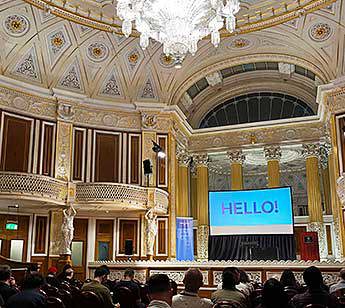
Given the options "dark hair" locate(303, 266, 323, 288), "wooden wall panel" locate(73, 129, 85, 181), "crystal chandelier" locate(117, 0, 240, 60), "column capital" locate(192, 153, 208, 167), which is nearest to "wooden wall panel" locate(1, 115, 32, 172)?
"wooden wall panel" locate(73, 129, 85, 181)

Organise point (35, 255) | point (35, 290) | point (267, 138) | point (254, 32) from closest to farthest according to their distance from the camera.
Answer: point (35, 290), point (35, 255), point (254, 32), point (267, 138)

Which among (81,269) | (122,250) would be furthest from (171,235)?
(81,269)

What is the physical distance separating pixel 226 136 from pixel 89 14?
26.1 feet

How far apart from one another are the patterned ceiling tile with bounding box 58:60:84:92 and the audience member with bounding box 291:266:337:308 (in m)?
12.9

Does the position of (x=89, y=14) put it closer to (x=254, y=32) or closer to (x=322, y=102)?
(x=254, y=32)

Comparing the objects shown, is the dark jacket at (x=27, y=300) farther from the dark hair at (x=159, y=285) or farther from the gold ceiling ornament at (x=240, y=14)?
the gold ceiling ornament at (x=240, y=14)

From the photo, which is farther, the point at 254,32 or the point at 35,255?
the point at 254,32

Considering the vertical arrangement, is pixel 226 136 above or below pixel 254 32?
below

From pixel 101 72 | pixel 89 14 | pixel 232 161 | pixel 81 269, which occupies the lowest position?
pixel 81 269

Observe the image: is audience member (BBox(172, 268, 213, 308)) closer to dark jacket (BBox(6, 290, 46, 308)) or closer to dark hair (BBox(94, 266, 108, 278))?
dark jacket (BBox(6, 290, 46, 308))

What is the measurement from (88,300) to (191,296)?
167 centimetres

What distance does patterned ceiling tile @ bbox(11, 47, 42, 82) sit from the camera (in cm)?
1452

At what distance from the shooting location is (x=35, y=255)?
47.5ft

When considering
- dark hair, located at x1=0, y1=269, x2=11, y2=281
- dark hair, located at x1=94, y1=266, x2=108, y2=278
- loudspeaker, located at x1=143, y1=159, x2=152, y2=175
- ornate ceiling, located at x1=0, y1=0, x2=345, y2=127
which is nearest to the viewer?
dark hair, located at x1=0, y1=269, x2=11, y2=281
